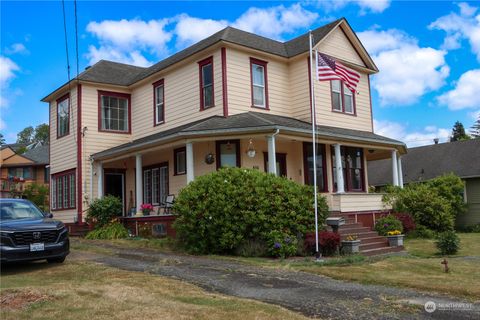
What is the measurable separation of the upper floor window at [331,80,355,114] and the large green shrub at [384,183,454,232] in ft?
13.8

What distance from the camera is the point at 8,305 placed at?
22.7 feet

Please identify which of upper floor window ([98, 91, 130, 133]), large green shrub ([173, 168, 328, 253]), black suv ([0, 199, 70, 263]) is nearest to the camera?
black suv ([0, 199, 70, 263])

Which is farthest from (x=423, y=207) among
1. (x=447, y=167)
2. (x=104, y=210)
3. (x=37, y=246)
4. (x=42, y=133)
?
(x=42, y=133)

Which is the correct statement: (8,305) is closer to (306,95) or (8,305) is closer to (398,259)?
(398,259)

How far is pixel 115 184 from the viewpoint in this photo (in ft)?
73.0

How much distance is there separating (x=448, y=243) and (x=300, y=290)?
23.0ft

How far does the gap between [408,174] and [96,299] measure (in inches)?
1057

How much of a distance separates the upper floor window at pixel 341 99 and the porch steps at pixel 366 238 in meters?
5.94

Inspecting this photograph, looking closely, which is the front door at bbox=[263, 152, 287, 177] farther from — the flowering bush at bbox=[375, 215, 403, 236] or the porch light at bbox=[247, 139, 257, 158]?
the flowering bush at bbox=[375, 215, 403, 236]

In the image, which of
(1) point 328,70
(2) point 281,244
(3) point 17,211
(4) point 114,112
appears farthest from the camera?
(4) point 114,112

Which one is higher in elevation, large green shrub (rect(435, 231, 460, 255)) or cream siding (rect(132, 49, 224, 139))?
cream siding (rect(132, 49, 224, 139))

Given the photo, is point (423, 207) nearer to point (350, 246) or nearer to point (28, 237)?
point (350, 246)

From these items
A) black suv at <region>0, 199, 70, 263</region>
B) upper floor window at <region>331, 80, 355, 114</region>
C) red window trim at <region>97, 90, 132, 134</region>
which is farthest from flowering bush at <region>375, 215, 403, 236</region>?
red window trim at <region>97, 90, 132, 134</region>

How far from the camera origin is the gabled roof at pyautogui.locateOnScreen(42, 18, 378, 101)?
1867 centimetres
